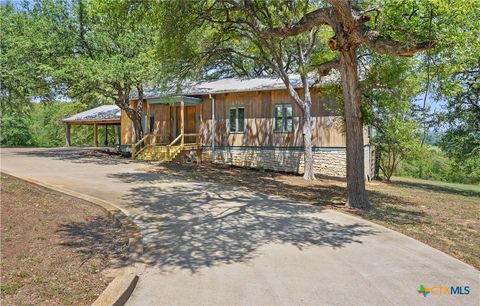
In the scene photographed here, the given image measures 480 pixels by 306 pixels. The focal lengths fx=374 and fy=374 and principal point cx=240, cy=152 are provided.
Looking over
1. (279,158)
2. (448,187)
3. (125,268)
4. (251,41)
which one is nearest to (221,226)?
(125,268)

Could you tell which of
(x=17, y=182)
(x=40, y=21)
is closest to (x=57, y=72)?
(x=40, y=21)

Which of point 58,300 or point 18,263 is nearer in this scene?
point 58,300

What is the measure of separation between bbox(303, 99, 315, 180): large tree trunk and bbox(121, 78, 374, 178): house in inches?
42.5

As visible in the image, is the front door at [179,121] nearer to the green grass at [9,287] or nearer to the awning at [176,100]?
the awning at [176,100]

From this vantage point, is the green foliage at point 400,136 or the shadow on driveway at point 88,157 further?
the green foliage at point 400,136

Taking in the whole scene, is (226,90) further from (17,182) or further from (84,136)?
(84,136)

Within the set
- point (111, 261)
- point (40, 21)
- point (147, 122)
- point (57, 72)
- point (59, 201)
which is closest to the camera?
point (111, 261)

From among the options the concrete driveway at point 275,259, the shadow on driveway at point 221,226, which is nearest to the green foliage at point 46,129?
the shadow on driveway at point 221,226

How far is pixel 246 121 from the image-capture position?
69.0 ft

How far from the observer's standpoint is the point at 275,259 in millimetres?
5664

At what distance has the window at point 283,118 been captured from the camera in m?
20.0

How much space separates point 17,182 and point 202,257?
741cm

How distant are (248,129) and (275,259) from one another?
15.7 metres

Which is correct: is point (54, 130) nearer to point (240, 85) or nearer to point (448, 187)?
point (240, 85)
